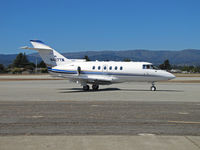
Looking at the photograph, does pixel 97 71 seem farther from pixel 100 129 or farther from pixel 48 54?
pixel 100 129

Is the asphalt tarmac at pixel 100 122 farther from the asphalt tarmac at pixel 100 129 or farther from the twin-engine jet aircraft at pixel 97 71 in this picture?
the twin-engine jet aircraft at pixel 97 71

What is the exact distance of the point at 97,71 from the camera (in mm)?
26938

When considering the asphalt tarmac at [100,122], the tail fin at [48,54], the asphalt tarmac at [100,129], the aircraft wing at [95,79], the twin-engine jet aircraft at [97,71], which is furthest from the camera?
→ the tail fin at [48,54]

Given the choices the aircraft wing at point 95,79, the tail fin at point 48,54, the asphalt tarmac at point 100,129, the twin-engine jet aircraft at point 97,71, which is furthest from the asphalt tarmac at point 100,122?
the tail fin at point 48,54

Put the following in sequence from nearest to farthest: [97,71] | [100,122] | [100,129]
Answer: [100,129] → [100,122] → [97,71]

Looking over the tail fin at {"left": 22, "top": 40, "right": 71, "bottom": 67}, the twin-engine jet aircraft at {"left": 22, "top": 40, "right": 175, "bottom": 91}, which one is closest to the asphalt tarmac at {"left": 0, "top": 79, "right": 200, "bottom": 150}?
the twin-engine jet aircraft at {"left": 22, "top": 40, "right": 175, "bottom": 91}

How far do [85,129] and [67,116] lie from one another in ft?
8.16

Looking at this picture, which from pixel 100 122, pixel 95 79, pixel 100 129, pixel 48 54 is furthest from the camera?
pixel 48 54

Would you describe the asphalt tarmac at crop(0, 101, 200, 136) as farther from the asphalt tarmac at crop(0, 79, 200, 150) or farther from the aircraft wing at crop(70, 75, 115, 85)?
the aircraft wing at crop(70, 75, 115, 85)

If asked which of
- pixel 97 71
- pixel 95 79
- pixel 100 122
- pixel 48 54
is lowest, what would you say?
pixel 100 122

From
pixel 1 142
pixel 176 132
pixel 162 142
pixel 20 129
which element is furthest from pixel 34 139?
pixel 176 132

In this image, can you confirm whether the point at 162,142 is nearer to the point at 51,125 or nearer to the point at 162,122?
the point at 162,122

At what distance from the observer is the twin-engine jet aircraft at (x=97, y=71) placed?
1005 inches

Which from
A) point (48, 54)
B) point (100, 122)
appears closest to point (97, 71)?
point (48, 54)
